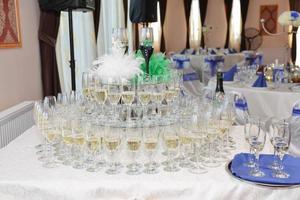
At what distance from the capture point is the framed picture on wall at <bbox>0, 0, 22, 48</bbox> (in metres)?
3.29

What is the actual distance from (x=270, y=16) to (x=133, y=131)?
9.60 metres

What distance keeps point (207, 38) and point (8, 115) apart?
27.5ft

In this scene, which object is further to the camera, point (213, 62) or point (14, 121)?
point (213, 62)

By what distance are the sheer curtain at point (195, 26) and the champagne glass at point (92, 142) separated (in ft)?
30.7

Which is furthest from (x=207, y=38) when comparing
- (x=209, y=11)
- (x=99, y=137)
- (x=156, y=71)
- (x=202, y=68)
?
(x=99, y=137)

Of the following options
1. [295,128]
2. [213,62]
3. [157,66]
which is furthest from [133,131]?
[213,62]

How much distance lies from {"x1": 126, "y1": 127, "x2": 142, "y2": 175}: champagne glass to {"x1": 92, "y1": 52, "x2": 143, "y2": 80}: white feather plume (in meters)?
0.45

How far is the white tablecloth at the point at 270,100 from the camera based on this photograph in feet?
10.1

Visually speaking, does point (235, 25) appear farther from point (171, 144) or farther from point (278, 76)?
point (171, 144)

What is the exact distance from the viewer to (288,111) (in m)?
3.11

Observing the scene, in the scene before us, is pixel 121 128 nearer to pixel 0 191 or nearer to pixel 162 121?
pixel 162 121

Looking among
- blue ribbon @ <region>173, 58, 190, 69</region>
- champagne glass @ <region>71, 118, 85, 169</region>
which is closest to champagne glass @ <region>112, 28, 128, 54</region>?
champagne glass @ <region>71, 118, 85, 169</region>

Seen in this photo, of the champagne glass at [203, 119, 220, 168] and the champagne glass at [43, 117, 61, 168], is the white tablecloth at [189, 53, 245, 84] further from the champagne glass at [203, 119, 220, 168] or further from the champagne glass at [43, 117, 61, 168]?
the champagne glass at [43, 117, 61, 168]

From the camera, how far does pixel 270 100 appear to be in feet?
10.4
